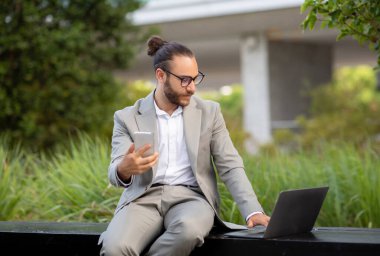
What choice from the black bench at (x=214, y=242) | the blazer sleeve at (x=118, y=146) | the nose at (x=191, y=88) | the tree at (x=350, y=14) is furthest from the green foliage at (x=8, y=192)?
the tree at (x=350, y=14)

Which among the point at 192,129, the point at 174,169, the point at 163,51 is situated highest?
the point at 163,51

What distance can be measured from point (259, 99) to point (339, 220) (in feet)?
50.6

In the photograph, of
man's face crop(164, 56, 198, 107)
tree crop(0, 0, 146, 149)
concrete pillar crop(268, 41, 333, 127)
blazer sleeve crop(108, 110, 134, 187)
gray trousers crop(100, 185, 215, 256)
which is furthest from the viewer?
concrete pillar crop(268, 41, 333, 127)

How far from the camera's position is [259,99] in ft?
70.2

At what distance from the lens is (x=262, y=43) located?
21109 millimetres

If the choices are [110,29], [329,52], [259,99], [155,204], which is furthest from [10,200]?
[329,52]

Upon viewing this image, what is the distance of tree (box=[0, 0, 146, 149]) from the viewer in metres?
10.5

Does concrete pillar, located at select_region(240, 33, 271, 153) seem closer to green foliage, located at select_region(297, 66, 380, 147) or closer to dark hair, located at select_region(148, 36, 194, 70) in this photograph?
green foliage, located at select_region(297, 66, 380, 147)

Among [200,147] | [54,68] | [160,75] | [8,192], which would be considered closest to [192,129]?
[200,147]

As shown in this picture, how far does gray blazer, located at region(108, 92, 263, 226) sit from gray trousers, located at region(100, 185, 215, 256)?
0.08 meters

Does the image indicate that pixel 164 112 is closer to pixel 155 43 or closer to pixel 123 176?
pixel 155 43

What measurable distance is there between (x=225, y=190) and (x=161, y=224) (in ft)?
5.66

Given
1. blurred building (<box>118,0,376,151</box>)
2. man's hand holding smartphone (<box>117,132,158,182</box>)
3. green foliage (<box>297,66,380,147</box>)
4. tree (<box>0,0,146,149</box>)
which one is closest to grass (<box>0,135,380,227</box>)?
man's hand holding smartphone (<box>117,132,158,182</box>)

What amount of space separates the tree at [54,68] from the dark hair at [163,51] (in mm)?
6057
